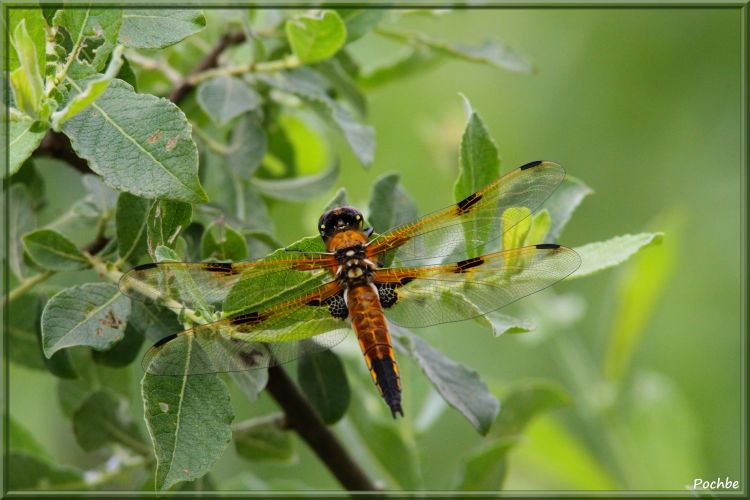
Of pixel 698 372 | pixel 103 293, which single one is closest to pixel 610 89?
pixel 698 372

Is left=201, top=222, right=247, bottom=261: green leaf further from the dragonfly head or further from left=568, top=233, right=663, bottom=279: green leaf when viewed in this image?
left=568, top=233, right=663, bottom=279: green leaf

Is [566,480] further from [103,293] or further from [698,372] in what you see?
[103,293]

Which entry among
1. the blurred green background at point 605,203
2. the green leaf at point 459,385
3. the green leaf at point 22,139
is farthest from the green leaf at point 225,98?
the blurred green background at point 605,203

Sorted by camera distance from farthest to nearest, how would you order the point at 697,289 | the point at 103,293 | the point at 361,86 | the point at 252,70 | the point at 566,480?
the point at 697,289 → the point at 566,480 → the point at 361,86 → the point at 252,70 → the point at 103,293

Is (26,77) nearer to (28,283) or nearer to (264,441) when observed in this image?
(28,283)

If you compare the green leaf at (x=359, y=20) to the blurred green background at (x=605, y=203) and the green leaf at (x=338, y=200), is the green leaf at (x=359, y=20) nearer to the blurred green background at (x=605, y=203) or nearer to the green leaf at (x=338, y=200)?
the green leaf at (x=338, y=200)
